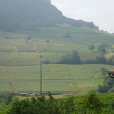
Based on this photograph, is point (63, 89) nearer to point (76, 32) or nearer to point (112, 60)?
point (112, 60)

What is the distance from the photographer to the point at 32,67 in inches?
2945

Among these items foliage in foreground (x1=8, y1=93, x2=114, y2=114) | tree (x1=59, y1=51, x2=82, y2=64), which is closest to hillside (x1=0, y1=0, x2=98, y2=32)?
tree (x1=59, y1=51, x2=82, y2=64)

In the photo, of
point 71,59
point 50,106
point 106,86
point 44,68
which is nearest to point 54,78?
point 44,68

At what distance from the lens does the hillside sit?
153m

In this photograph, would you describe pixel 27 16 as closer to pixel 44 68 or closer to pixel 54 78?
pixel 44 68

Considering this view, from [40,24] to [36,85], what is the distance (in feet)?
351

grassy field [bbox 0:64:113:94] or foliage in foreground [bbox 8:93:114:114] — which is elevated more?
foliage in foreground [bbox 8:93:114:114]

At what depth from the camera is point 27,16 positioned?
571 ft

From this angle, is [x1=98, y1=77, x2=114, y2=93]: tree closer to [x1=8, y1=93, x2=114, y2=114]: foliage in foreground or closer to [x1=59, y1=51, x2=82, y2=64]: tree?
[x1=59, y1=51, x2=82, y2=64]: tree

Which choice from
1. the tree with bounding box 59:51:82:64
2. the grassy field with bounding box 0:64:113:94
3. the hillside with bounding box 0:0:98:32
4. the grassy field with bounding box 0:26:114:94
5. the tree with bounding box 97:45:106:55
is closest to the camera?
the grassy field with bounding box 0:64:113:94

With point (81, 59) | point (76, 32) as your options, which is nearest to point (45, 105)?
point (81, 59)

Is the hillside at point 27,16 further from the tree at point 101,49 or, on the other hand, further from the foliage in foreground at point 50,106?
the foliage in foreground at point 50,106

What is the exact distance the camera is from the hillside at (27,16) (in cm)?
15262

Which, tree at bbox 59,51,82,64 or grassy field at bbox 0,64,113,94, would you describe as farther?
tree at bbox 59,51,82,64
